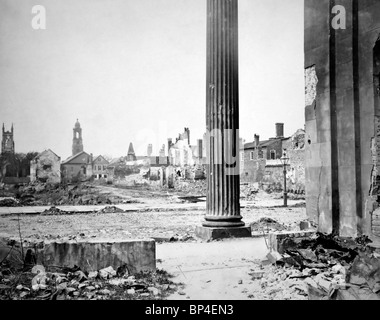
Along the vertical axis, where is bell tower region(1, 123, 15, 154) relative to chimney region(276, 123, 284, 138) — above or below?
below

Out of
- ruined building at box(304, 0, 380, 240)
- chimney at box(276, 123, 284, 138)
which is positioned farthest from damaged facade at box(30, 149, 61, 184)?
ruined building at box(304, 0, 380, 240)

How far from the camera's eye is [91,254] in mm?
5332

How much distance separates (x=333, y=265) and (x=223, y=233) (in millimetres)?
3118

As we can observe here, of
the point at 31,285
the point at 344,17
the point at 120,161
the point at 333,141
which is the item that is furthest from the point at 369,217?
the point at 120,161

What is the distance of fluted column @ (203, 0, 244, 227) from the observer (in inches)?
348

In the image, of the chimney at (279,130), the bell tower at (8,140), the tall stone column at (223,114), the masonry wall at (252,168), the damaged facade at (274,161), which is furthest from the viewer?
the chimney at (279,130)

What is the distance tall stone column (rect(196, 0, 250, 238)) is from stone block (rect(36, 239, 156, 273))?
3.59 meters

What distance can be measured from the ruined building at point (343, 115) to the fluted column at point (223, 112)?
5.88 ft

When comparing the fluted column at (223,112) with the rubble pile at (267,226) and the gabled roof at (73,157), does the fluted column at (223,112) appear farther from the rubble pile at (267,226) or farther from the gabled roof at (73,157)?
the gabled roof at (73,157)

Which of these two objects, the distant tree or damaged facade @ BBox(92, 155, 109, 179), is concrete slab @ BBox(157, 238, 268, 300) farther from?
damaged facade @ BBox(92, 155, 109, 179)

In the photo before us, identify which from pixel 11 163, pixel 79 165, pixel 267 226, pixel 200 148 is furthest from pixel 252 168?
pixel 267 226

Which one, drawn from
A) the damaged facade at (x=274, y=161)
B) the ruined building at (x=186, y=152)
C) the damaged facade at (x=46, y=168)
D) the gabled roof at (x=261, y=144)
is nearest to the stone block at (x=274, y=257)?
the damaged facade at (x=274, y=161)

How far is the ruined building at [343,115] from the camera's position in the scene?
736 cm
